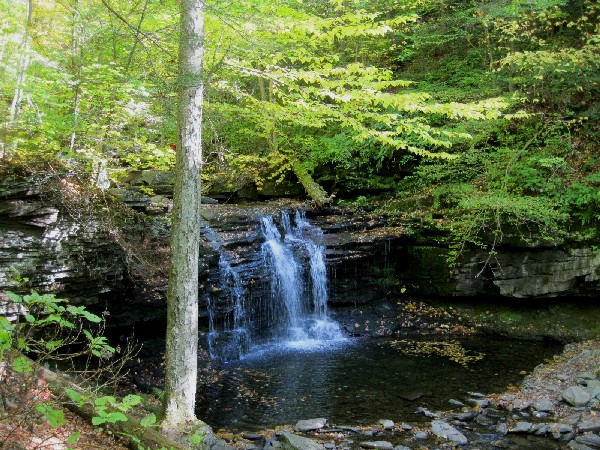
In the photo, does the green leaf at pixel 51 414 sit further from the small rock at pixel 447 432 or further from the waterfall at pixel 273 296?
the waterfall at pixel 273 296

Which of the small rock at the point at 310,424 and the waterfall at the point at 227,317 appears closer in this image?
the small rock at the point at 310,424

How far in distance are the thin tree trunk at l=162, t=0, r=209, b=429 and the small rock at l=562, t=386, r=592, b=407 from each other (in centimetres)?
605

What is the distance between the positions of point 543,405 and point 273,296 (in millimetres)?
6277

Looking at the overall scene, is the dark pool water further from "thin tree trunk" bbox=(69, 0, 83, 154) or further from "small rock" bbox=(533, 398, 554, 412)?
"thin tree trunk" bbox=(69, 0, 83, 154)

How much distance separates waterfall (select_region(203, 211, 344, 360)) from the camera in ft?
35.4

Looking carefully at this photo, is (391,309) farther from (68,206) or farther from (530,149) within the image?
(68,206)

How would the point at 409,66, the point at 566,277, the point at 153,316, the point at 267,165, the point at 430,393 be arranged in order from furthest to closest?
the point at 409,66
the point at 267,165
the point at 566,277
the point at 153,316
the point at 430,393

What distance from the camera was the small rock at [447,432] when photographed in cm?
678

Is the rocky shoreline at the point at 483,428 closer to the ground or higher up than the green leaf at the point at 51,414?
closer to the ground

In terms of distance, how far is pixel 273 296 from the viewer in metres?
11.8

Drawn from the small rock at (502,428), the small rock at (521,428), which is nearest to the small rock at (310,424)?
the small rock at (502,428)

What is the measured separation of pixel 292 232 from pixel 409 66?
343 inches

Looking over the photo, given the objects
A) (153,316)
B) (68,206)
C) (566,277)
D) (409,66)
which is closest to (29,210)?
(68,206)

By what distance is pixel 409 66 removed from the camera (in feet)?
57.4
